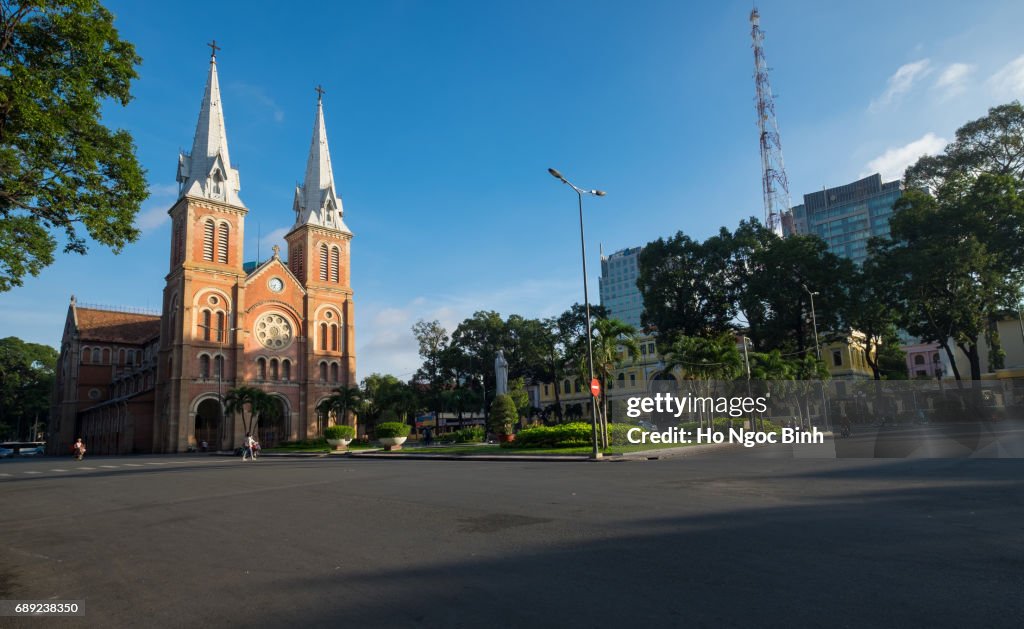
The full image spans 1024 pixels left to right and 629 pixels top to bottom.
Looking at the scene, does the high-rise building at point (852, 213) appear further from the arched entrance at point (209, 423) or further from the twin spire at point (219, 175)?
the arched entrance at point (209, 423)

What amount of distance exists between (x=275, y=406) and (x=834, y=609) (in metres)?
47.9

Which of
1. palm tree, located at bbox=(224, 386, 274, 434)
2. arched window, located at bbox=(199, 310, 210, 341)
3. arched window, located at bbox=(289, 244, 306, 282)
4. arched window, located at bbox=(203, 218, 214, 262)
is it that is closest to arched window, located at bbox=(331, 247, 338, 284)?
arched window, located at bbox=(289, 244, 306, 282)

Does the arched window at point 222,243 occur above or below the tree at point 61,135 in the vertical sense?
above

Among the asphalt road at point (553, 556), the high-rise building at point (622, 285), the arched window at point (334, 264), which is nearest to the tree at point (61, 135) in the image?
the asphalt road at point (553, 556)

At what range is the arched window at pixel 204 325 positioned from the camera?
50.8m

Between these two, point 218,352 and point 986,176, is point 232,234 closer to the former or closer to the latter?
point 218,352

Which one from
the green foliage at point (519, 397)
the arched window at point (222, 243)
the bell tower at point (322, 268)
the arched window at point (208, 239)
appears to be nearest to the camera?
the green foliage at point (519, 397)

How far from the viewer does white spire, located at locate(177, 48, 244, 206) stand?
176ft

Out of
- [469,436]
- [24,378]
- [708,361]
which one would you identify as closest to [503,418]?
[469,436]

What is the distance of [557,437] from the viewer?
85.5 feet

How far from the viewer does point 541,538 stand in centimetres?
667

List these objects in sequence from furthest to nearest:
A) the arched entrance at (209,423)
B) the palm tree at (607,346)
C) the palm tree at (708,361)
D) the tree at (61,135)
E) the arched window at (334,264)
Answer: the arched window at (334,264)
the arched entrance at (209,423)
the palm tree at (708,361)
the palm tree at (607,346)
the tree at (61,135)

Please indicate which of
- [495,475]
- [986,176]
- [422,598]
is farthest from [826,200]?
[422,598]

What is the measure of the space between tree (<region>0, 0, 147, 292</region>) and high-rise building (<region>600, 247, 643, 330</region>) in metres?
148
